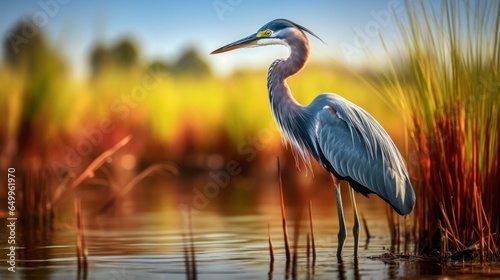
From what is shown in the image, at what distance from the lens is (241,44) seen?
324 inches

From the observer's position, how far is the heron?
24.7ft

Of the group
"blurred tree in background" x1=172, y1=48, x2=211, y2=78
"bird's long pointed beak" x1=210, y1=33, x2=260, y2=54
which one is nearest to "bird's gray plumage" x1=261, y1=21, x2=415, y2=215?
"bird's long pointed beak" x1=210, y1=33, x2=260, y2=54

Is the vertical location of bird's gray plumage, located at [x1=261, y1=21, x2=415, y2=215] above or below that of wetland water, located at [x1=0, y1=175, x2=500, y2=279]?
above

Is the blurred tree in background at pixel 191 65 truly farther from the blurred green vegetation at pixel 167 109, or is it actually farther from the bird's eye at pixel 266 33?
the bird's eye at pixel 266 33

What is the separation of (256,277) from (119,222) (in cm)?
456

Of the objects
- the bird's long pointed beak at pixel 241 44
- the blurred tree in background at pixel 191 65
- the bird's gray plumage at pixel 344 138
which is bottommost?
the bird's gray plumage at pixel 344 138

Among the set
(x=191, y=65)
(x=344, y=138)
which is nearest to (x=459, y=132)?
(x=344, y=138)

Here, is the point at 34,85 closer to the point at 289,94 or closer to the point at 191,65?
the point at 289,94

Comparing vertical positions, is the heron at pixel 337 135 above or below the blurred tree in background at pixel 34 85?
below

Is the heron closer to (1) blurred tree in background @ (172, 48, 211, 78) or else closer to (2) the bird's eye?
(2) the bird's eye

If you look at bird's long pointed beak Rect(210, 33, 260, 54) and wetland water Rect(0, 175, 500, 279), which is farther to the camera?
bird's long pointed beak Rect(210, 33, 260, 54)

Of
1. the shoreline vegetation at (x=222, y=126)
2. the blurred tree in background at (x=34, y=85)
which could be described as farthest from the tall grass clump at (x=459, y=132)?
the blurred tree in background at (x=34, y=85)

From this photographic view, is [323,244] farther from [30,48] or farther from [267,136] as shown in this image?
[267,136]

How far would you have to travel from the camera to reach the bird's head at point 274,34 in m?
8.13
